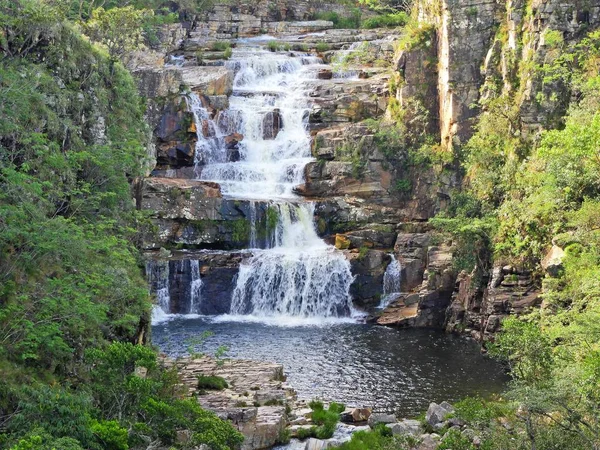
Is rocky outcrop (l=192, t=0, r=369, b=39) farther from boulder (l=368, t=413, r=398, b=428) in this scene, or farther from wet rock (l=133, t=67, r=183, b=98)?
boulder (l=368, t=413, r=398, b=428)

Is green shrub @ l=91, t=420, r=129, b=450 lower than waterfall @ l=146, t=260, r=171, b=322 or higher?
lower

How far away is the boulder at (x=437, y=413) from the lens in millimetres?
23203

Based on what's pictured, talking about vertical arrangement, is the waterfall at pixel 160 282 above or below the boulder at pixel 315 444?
above

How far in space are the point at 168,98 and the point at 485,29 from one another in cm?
2065

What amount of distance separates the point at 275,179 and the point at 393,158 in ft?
24.9

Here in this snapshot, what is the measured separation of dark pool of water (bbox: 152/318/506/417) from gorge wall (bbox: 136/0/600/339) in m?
2.61


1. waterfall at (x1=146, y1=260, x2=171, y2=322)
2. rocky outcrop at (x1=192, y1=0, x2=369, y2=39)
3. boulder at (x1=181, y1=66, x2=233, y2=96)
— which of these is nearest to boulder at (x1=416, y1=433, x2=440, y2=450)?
waterfall at (x1=146, y1=260, x2=171, y2=322)

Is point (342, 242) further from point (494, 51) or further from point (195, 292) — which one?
point (494, 51)

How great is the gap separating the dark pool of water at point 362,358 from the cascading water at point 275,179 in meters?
2.69

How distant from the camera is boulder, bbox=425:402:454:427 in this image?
23.2 metres

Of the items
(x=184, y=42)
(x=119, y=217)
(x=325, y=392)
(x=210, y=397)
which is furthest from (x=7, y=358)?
(x=184, y=42)

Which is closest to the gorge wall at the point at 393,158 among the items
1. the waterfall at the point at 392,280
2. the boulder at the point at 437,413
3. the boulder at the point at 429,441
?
the waterfall at the point at 392,280

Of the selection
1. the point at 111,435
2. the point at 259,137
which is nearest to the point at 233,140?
the point at 259,137

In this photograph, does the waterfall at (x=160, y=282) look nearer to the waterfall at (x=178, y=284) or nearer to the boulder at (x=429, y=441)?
the waterfall at (x=178, y=284)
